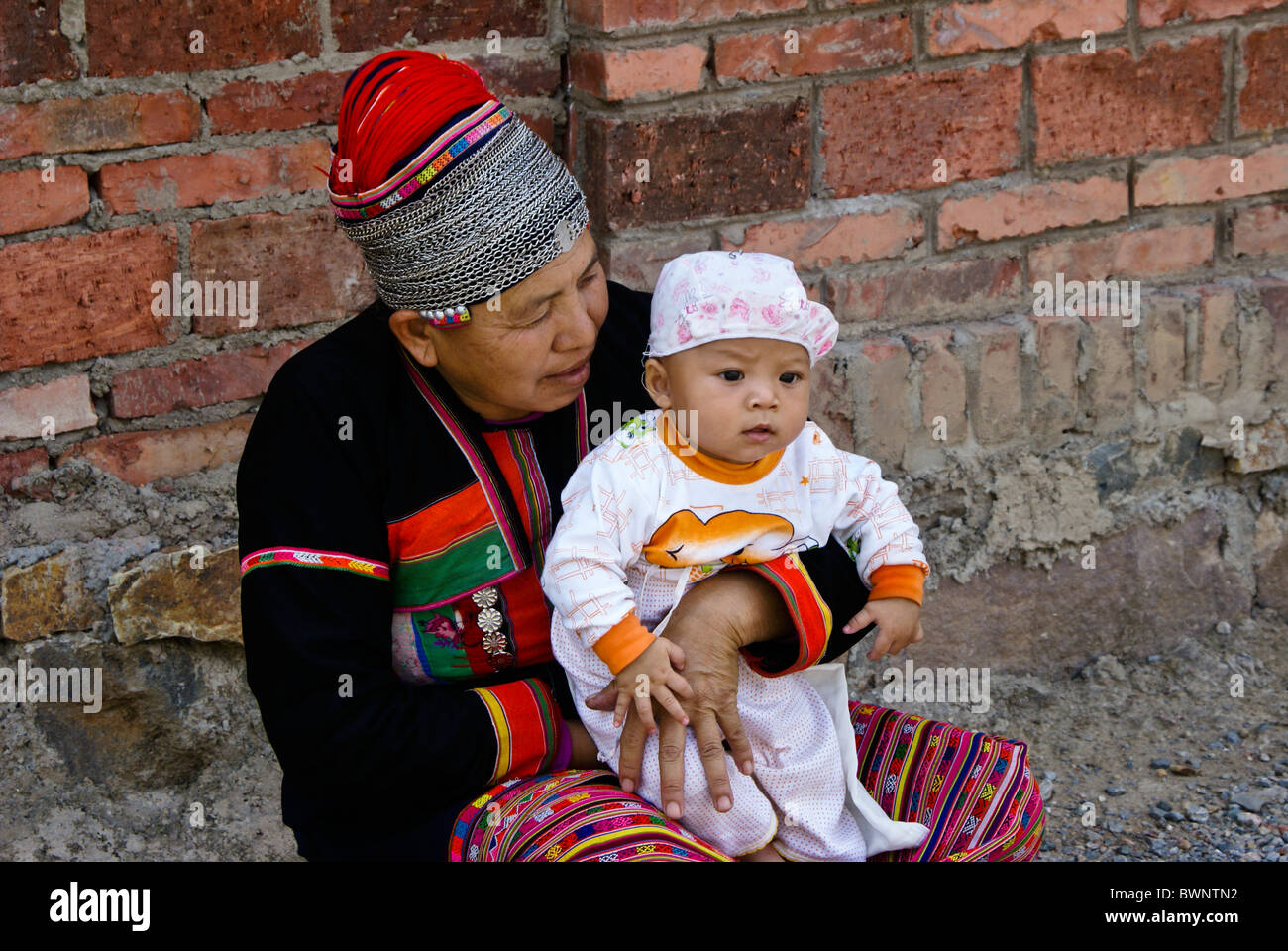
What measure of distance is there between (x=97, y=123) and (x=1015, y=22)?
1.71m

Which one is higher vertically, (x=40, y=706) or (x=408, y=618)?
(x=408, y=618)

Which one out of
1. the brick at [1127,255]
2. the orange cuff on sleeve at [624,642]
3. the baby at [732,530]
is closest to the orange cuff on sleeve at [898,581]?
the baby at [732,530]

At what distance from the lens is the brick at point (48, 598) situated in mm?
2611

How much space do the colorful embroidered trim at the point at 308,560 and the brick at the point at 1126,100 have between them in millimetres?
1673

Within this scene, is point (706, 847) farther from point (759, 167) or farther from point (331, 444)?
point (759, 167)

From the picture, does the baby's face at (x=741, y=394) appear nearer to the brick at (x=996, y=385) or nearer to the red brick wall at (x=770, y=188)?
the red brick wall at (x=770, y=188)

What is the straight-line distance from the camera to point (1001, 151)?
A: 286cm

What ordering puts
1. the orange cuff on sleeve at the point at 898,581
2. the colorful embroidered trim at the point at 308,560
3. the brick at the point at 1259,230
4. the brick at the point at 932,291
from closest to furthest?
the colorful embroidered trim at the point at 308,560
the orange cuff on sleeve at the point at 898,581
the brick at the point at 932,291
the brick at the point at 1259,230

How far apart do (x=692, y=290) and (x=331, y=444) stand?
21.1 inches

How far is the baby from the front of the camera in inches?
74.2

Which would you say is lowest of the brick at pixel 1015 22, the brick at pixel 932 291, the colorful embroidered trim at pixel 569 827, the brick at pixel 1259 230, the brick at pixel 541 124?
the colorful embroidered trim at pixel 569 827

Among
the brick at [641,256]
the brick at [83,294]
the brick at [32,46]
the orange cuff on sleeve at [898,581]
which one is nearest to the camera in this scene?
the orange cuff on sleeve at [898,581]
